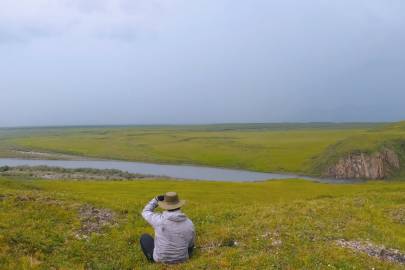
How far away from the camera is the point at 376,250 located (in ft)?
51.3

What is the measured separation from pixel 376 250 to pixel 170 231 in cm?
822

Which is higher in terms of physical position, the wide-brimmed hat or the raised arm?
the wide-brimmed hat

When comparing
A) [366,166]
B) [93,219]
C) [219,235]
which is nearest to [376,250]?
[219,235]

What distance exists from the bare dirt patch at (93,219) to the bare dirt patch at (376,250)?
35.5 ft

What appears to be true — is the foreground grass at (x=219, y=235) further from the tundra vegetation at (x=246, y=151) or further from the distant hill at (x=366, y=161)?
the tundra vegetation at (x=246, y=151)

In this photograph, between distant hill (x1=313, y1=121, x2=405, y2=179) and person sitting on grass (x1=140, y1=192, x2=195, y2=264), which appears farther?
distant hill (x1=313, y1=121, x2=405, y2=179)

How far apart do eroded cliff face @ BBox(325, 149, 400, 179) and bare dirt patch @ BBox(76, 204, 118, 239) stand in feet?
309

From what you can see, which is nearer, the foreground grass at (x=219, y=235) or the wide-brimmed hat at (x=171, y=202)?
the wide-brimmed hat at (x=171, y=202)

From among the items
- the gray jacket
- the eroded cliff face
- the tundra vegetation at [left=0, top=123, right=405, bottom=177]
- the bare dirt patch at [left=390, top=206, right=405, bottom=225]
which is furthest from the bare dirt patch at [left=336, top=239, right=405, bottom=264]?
the tundra vegetation at [left=0, top=123, right=405, bottom=177]

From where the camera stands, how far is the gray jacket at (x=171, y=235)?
549 inches

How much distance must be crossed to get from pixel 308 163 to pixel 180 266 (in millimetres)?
109974

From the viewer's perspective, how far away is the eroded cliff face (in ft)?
348

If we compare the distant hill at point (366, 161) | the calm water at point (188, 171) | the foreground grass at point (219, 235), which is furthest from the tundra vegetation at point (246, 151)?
the foreground grass at point (219, 235)

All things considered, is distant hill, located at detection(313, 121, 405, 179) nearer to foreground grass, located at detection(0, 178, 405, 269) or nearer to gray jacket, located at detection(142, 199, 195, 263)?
foreground grass, located at detection(0, 178, 405, 269)
